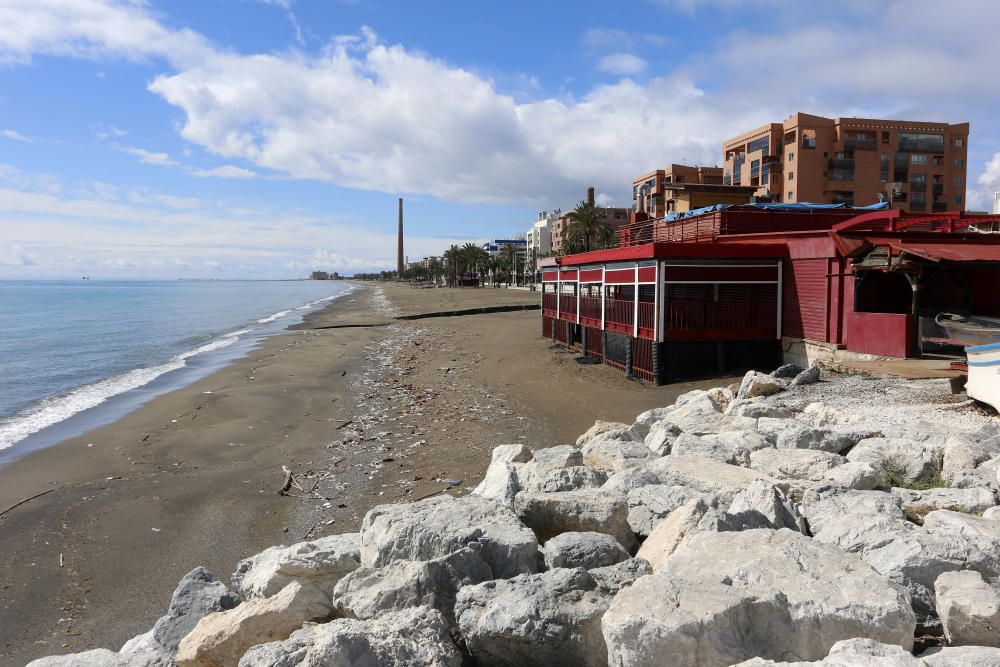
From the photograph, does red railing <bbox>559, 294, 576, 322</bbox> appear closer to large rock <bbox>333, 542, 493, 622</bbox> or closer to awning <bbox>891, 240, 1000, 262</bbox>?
awning <bbox>891, 240, 1000, 262</bbox>

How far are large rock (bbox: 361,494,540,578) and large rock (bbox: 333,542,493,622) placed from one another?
0.14 m

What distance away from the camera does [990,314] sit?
16156mm

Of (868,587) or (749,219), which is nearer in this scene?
(868,587)

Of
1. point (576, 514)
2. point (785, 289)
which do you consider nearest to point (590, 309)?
point (785, 289)

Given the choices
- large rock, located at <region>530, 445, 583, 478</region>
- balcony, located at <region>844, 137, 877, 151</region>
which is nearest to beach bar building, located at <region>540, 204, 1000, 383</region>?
large rock, located at <region>530, 445, 583, 478</region>

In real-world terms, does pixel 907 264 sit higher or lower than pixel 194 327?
higher

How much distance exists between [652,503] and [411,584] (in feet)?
7.70

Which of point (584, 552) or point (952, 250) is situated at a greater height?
point (952, 250)

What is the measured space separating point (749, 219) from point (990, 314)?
7.04m

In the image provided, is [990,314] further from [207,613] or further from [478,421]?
[207,613]

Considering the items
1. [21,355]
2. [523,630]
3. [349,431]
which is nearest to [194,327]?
[21,355]

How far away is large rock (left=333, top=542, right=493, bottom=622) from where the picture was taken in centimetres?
434

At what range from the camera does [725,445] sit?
780 cm

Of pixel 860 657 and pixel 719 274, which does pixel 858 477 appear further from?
pixel 719 274
